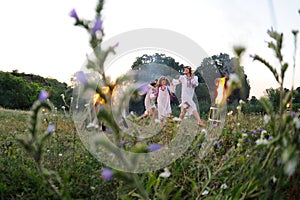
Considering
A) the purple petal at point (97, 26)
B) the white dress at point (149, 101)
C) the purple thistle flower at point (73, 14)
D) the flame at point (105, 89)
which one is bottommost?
the flame at point (105, 89)

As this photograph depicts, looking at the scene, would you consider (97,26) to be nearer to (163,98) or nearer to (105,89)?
(105,89)

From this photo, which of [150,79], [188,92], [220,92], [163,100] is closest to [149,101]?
[188,92]

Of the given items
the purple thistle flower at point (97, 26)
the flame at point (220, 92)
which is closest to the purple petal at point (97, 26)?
the purple thistle flower at point (97, 26)

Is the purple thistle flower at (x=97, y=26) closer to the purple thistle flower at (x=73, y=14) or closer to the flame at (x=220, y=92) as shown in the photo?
the purple thistle flower at (x=73, y=14)

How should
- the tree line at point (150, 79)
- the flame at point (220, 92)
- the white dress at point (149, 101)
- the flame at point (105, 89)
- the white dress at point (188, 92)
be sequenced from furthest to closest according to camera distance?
the white dress at point (188, 92) < the white dress at point (149, 101) < the tree line at point (150, 79) < the flame at point (220, 92) < the flame at point (105, 89)

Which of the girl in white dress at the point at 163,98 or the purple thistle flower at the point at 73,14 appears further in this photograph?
the girl in white dress at the point at 163,98

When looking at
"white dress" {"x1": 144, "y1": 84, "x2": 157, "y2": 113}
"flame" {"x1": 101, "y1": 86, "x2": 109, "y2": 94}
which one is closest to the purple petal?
"flame" {"x1": 101, "y1": 86, "x2": 109, "y2": 94}

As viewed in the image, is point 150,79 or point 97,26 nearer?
point 97,26

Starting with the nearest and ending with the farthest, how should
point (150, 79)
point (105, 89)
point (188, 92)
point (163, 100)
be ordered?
point (105, 89) < point (150, 79) < point (188, 92) < point (163, 100)

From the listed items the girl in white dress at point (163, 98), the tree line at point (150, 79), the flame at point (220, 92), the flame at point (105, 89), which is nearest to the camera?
the flame at point (105, 89)

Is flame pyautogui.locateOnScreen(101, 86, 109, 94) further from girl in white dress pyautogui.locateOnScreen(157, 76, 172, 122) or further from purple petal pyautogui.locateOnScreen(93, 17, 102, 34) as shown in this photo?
girl in white dress pyautogui.locateOnScreen(157, 76, 172, 122)

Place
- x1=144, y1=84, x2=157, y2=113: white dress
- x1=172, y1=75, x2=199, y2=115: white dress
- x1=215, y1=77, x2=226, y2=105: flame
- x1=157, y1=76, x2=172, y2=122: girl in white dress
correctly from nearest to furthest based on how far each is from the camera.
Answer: x1=215, y1=77, x2=226, y2=105: flame
x1=144, y1=84, x2=157, y2=113: white dress
x1=172, y1=75, x2=199, y2=115: white dress
x1=157, y1=76, x2=172, y2=122: girl in white dress

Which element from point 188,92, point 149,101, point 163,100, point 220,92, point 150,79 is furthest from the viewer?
point 163,100

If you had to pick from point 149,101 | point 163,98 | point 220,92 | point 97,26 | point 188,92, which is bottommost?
point 97,26
